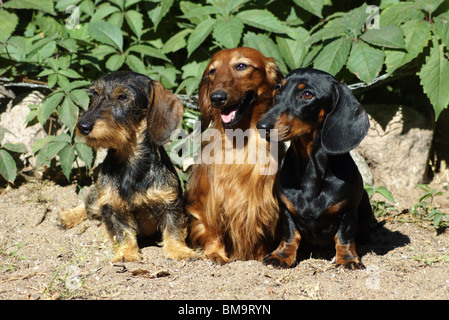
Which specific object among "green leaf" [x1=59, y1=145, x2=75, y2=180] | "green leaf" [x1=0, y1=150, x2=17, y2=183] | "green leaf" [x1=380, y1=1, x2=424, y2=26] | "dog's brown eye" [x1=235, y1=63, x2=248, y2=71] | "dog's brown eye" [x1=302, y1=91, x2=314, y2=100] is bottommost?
"green leaf" [x1=0, y1=150, x2=17, y2=183]

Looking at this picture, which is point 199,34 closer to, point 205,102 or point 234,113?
point 205,102

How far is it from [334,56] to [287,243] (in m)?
1.85

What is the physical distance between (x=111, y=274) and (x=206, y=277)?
0.66 m

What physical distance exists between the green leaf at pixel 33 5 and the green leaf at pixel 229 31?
1.91 meters

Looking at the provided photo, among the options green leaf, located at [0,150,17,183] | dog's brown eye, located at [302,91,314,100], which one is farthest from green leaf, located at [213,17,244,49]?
green leaf, located at [0,150,17,183]

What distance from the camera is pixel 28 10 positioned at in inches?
247

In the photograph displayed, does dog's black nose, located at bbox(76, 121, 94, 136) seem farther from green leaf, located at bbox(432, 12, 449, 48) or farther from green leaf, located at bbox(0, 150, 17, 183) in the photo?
green leaf, located at bbox(432, 12, 449, 48)

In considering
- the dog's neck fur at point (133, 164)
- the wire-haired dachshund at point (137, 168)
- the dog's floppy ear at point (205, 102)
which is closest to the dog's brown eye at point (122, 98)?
the wire-haired dachshund at point (137, 168)

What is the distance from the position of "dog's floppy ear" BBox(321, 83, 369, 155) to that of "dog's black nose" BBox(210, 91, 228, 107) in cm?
72

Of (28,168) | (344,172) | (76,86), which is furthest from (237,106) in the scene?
(28,168)

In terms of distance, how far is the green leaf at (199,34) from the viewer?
17.7 feet

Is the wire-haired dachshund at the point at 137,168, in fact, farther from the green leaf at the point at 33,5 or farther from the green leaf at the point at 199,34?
the green leaf at the point at 33,5

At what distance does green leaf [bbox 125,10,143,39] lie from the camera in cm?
578

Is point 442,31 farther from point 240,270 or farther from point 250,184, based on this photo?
point 240,270
